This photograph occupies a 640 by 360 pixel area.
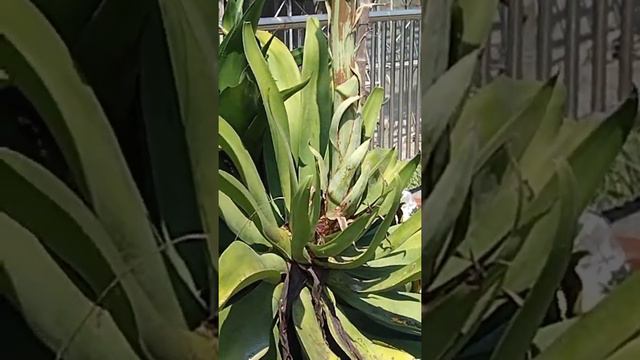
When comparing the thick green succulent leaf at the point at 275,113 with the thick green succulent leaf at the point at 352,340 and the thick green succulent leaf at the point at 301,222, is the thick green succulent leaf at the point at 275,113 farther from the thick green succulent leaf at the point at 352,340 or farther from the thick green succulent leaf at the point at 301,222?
the thick green succulent leaf at the point at 352,340

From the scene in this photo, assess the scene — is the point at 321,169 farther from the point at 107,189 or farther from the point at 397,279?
the point at 107,189

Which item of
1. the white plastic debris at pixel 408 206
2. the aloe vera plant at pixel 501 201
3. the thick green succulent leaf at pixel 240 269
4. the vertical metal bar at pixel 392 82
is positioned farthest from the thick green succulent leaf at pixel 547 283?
the vertical metal bar at pixel 392 82

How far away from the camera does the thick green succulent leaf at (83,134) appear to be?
859 millimetres

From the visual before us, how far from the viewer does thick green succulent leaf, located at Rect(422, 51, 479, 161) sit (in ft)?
3.01

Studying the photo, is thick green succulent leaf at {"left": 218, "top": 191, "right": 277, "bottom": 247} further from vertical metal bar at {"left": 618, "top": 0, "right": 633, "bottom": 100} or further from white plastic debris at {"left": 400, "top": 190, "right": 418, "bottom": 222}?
vertical metal bar at {"left": 618, "top": 0, "right": 633, "bottom": 100}

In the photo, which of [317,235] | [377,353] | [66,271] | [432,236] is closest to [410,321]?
[377,353]

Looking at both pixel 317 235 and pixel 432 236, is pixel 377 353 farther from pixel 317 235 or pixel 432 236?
pixel 432 236

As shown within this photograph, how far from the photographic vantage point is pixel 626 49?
2.90 feet

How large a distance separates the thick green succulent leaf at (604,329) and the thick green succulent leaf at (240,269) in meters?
0.83

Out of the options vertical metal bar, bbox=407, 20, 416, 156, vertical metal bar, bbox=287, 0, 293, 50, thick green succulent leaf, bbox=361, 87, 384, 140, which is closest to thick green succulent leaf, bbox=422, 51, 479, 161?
thick green succulent leaf, bbox=361, 87, 384, 140

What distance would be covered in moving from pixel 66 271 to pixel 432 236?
0.41m

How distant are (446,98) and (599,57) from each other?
0.17 metres

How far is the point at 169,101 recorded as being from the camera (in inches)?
35.0

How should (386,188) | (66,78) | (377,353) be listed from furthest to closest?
(386,188) < (377,353) < (66,78)
